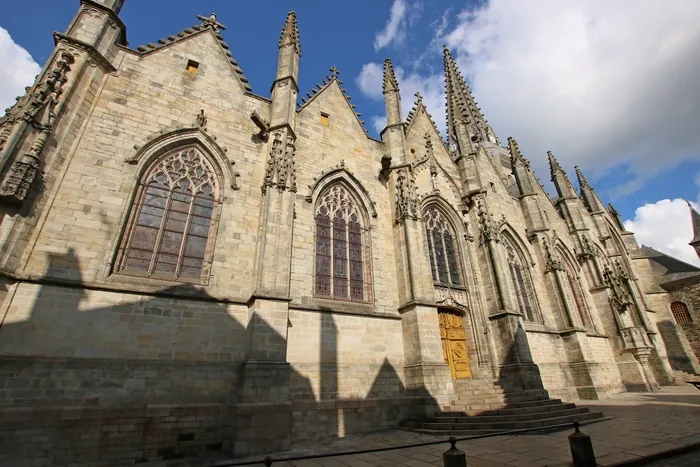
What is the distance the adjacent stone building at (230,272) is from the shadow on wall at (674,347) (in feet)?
20.5

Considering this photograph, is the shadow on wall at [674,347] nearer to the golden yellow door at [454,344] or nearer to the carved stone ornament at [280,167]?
the golden yellow door at [454,344]

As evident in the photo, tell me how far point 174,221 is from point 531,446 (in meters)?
8.91

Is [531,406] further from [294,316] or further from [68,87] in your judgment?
[68,87]

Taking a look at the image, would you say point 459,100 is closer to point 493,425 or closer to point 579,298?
point 579,298

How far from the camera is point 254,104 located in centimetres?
1095

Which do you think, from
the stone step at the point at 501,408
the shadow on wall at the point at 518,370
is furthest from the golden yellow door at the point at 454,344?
the stone step at the point at 501,408

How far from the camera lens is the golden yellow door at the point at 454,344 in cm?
1084

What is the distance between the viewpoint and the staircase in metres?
7.20

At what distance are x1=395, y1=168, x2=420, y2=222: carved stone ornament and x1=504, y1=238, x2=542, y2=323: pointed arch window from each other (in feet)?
20.6

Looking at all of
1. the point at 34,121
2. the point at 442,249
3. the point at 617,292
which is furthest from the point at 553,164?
the point at 34,121

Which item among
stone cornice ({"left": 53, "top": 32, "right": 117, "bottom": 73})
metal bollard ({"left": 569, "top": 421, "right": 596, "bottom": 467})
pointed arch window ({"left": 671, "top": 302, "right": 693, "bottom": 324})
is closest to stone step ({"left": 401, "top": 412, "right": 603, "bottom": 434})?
metal bollard ({"left": 569, "top": 421, "right": 596, "bottom": 467})

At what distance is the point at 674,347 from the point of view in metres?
18.3

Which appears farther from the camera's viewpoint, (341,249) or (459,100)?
(459,100)

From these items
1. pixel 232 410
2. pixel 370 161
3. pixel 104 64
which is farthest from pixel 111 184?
pixel 370 161
